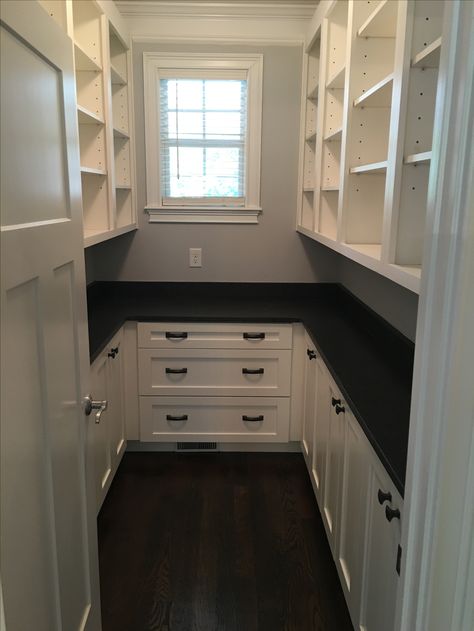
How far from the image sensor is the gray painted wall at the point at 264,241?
3.34 m

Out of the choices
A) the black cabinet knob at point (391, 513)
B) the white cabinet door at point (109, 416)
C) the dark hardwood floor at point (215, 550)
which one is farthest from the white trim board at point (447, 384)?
the white cabinet door at point (109, 416)

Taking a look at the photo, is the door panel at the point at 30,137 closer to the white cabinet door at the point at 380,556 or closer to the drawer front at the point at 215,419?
the white cabinet door at the point at 380,556

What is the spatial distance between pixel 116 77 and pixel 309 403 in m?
2.12

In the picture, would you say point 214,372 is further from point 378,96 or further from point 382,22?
point 382,22

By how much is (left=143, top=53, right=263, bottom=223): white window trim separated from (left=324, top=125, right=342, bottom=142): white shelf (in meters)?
0.71

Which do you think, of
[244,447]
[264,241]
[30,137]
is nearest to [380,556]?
[30,137]

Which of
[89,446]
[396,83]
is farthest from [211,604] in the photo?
[396,83]

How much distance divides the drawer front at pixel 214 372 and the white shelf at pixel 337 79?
1426mm

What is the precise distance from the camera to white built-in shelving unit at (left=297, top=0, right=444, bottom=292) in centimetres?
155

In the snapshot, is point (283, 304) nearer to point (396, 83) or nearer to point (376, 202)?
point (376, 202)

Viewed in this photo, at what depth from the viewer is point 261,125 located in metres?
3.37

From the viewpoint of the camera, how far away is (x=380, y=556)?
150 centimetres

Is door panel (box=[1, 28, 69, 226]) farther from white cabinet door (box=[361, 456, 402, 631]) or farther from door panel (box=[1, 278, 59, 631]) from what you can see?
white cabinet door (box=[361, 456, 402, 631])

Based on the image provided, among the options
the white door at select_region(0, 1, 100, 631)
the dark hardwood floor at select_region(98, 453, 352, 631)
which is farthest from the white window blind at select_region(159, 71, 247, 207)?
the white door at select_region(0, 1, 100, 631)
